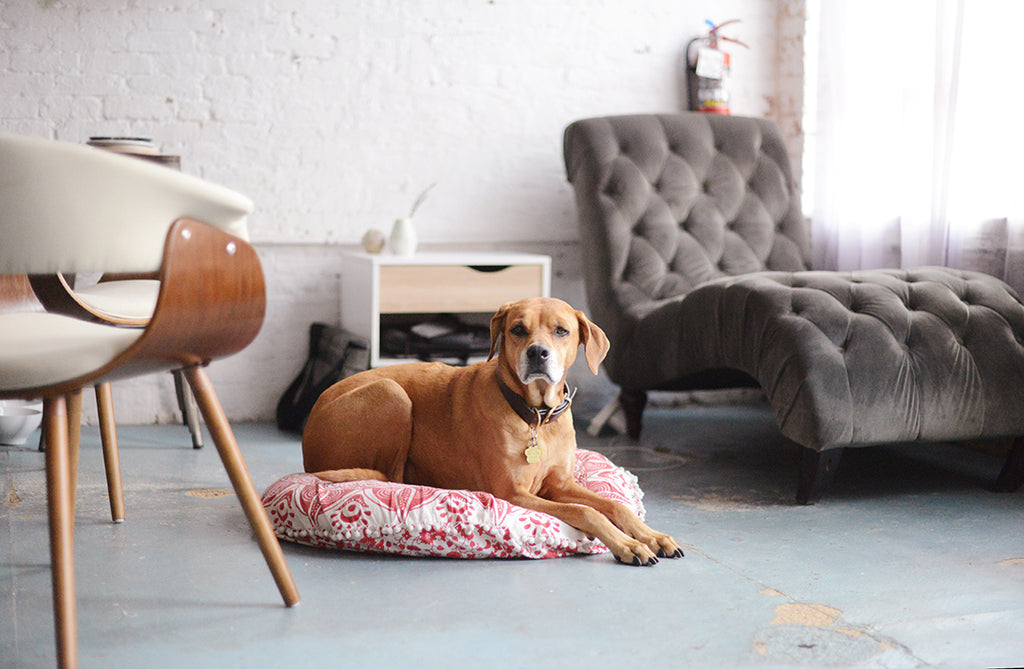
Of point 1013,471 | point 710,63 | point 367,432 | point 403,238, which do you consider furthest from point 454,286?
point 1013,471

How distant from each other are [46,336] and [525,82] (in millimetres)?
2996

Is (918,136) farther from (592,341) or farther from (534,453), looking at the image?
(534,453)

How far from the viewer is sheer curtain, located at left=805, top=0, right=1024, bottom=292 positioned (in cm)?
335

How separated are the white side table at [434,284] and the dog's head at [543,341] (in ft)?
4.10

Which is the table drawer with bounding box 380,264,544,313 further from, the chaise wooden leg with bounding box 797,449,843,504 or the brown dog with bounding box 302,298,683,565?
the chaise wooden leg with bounding box 797,449,843,504

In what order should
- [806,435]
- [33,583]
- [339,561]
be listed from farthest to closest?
[806,435] < [339,561] < [33,583]

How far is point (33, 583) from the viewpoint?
6.63ft

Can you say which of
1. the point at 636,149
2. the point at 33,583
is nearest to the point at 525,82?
the point at 636,149

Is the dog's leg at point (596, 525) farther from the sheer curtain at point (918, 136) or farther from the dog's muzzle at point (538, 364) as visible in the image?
the sheer curtain at point (918, 136)

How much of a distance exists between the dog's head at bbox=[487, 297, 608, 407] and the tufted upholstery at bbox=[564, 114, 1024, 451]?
0.65 metres

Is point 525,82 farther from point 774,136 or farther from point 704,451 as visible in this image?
point 704,451

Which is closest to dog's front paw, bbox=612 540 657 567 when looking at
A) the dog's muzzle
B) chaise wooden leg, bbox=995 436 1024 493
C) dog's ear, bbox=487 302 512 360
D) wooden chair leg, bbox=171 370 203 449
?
the dog's muzzle

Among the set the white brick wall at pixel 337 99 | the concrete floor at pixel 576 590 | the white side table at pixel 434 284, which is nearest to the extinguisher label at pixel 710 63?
the white brick wall at pixel 337 99

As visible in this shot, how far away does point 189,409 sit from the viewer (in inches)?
141
